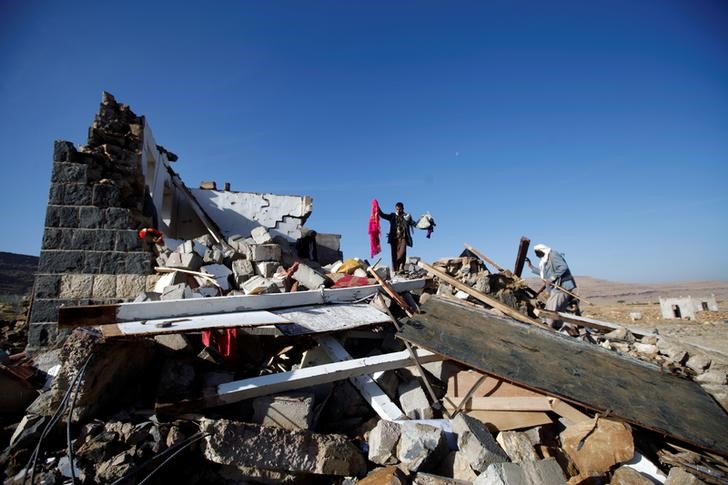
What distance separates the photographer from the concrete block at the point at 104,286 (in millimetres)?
5027

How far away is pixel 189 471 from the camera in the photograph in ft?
7.42

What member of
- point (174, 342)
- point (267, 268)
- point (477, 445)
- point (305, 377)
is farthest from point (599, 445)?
point (267, 268)

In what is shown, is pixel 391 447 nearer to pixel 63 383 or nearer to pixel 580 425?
pixel 580 425

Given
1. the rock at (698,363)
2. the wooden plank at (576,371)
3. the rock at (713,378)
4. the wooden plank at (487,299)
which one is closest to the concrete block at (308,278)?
the wooden plank at (576,371)

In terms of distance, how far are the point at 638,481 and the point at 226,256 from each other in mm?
5506

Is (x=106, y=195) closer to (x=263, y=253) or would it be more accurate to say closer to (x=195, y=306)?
(x=263, y=253)

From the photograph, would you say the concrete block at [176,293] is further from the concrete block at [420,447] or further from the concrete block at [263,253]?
the concrete block at [420,447]

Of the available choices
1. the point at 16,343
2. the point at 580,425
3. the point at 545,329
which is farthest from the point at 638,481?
the point at 16,343

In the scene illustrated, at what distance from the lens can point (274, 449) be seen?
2.36m

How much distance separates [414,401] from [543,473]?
1.24 m

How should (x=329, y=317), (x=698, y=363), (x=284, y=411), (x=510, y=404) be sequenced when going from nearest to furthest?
(x=284, y=411), (x=510, y=404), (x=329, y=317), (x=698, y=363)

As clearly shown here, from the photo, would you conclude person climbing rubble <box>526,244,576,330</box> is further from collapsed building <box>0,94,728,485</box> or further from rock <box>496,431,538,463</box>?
rock <box>496,431,538,463</box>

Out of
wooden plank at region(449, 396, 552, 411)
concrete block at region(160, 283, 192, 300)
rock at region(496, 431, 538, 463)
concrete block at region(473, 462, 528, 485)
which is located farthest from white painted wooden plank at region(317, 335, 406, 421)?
concrete block at region(160, 283, 192, 300)

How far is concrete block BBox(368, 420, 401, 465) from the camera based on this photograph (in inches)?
99.5
